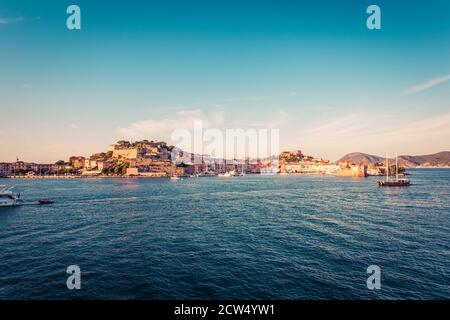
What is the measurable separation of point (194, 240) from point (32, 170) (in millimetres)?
214831

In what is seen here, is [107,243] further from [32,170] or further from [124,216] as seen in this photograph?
[32,170]

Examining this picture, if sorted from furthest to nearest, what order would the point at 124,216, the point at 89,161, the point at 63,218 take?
the point at 89,161, the point at 124,216, the point at 63,218

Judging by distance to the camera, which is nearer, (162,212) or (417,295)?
(417,295)

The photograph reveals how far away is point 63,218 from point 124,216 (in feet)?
24.3

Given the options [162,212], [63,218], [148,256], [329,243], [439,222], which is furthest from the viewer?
[162,212]

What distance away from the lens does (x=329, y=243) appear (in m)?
23.0

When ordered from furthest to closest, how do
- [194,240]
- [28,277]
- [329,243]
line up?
[194,240] → [329,243] → [28,277]

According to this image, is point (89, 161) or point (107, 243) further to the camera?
point (89, 161)

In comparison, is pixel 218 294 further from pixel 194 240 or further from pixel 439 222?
pixel 439 222

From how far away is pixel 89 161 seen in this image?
189 m
